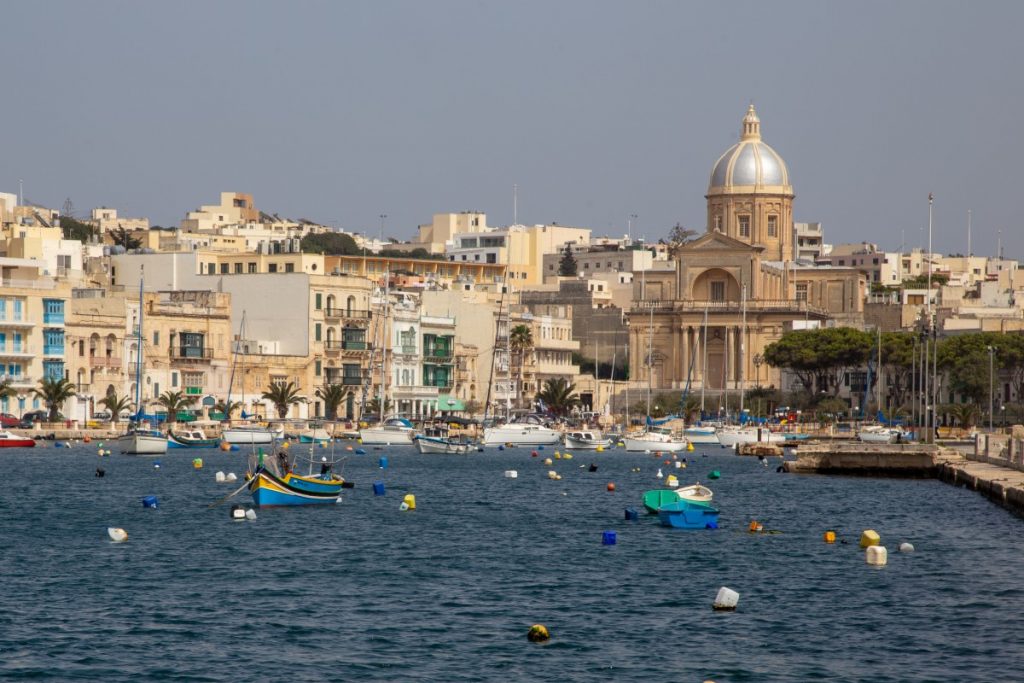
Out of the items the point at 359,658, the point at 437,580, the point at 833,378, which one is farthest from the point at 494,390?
the point at 359,658

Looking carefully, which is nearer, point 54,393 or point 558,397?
point 54,393

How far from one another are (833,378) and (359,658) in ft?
355

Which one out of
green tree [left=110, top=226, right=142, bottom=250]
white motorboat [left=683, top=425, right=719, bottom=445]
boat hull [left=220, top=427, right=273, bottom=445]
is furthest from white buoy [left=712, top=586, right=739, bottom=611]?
green tree [left=110, top=226, right=142, bottom=250]

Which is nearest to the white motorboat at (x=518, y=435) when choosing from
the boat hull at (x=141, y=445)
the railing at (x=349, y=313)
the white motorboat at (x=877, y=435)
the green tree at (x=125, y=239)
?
the white motorboat at (x=877, y=435)

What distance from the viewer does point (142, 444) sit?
283 ft

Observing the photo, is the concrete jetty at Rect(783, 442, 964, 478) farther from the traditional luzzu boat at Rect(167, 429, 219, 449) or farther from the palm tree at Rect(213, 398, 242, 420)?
the palm tree at Rect(213, 398, 242, 420)

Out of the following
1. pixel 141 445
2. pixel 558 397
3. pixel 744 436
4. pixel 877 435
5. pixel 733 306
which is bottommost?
pixel 141 445

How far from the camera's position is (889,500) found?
61.2 meters

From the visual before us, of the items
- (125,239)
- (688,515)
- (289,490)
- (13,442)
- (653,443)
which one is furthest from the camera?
(125,239)

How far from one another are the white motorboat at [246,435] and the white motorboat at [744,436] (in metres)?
26.5

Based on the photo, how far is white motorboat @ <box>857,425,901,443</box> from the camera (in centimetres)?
9912

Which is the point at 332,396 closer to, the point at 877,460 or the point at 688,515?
the point at 877,460

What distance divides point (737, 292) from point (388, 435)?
62292 millimetres

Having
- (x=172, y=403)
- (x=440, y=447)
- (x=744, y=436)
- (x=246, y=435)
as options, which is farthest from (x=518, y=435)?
(x=172, y=403)
